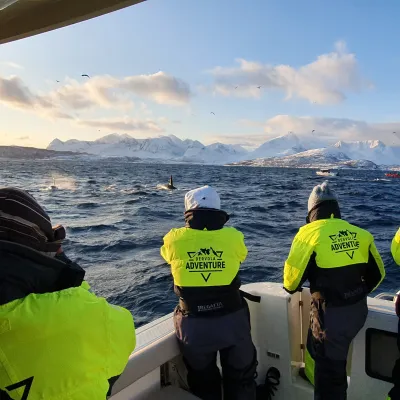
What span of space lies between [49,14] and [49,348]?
4.19 feet

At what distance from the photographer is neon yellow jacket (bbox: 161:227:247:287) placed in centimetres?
306

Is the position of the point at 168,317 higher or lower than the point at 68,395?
lower

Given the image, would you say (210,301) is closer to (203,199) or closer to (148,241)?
(203,199)

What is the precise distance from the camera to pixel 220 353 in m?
3.18

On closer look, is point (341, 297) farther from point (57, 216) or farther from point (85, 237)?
point (57, 216)

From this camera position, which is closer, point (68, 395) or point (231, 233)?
point (68, 395)

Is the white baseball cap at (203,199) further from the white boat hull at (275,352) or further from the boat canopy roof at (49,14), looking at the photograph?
the boat canopy roof at (49,14)

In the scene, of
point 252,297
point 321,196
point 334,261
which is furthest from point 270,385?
point 321,196

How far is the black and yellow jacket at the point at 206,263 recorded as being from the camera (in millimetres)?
3053

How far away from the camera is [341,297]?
3.21m

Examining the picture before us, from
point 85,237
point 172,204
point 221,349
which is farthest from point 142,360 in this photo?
point 172,204

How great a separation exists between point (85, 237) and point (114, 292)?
Answer: 7.03 meters

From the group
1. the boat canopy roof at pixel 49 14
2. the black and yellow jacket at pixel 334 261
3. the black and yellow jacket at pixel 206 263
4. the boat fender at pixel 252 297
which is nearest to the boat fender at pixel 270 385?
the boat fender at pixel 252 297

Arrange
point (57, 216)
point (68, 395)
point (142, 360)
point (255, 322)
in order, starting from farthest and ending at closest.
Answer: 1. point (57, 216)
2. point (255, 322)
3. point (142, 360)
4. point (68, 395)
